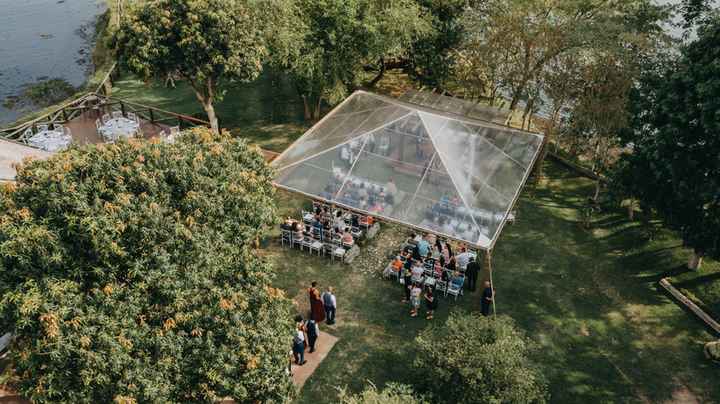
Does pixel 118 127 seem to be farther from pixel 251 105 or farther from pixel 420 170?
pixel 420 170

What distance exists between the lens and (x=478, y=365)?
12727mm

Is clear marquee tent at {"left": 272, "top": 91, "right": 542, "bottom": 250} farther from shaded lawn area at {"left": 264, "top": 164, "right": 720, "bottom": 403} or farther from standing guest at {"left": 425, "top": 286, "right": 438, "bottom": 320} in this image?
shaded lawn area at {"left": 264, "top": 164, "right": 720, "bottom": 403}

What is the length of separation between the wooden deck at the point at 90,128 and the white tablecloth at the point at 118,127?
62 centimetres

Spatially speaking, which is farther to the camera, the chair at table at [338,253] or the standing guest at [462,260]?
the chair at table at [338,253]

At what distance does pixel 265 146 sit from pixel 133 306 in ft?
61.4

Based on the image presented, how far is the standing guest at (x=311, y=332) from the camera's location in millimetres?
15906

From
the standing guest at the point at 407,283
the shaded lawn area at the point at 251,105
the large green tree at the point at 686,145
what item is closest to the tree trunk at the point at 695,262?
the large green tree at the point at 686,145

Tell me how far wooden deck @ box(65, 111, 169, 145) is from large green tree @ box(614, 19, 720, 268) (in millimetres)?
23077

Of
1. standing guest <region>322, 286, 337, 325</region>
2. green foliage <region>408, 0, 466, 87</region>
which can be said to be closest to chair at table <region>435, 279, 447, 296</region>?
standing guest <region>322, 286, 337, 325</region>

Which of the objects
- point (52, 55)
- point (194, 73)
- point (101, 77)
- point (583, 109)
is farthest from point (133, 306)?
point (52, 55)

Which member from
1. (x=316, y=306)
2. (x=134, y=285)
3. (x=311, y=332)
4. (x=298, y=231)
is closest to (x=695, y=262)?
(x=316, y=306)

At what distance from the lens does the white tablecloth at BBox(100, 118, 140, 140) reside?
87.1 ft

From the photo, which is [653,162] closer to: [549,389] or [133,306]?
[549,389]

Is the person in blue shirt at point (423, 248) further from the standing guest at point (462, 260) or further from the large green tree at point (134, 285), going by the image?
the large green tree at point (134, 285)
